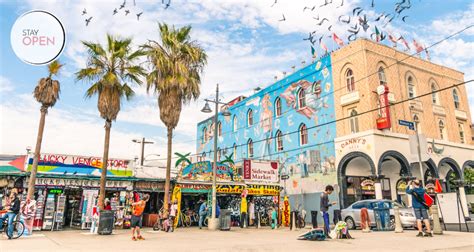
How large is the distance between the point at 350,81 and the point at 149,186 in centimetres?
1682

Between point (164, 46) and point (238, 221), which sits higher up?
point (164, 46)

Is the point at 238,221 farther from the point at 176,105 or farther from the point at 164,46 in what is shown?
the point at 164,46

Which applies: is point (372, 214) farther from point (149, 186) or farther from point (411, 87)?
point (411, 87)

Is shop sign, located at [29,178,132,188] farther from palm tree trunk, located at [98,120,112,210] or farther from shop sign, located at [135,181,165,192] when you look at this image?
palm tree trunk, located at [98,120,112,210]

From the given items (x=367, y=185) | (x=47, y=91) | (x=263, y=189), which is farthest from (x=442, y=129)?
(x=47, y=91)

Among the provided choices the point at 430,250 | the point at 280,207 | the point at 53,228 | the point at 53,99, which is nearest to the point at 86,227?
the point at 53,228

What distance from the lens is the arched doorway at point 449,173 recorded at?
29.7 metres

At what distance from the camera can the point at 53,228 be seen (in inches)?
683

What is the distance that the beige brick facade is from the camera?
85.9 ft

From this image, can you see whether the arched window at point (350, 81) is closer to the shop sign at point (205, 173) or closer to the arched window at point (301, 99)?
the arched window at point (301, 99)

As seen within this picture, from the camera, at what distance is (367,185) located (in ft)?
87.9

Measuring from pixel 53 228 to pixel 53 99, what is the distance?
649 centimetres

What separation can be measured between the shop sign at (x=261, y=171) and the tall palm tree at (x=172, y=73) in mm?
6225

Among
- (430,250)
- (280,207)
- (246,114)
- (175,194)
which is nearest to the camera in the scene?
(430,250)
